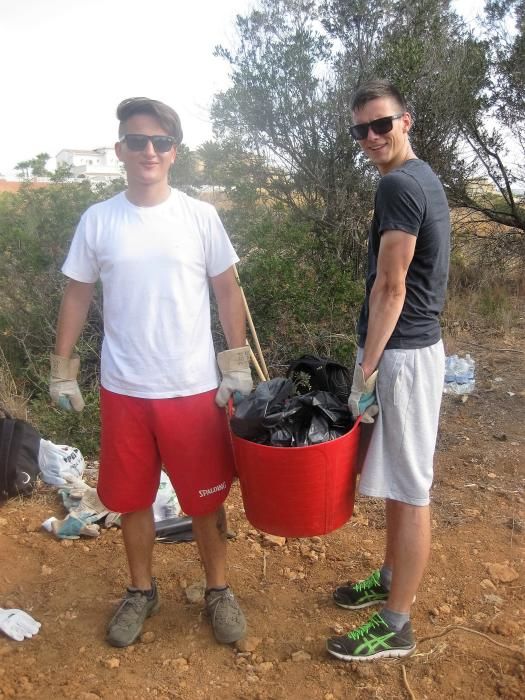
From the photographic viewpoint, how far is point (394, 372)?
7.02ft

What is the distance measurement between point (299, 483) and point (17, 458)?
2.28 meters

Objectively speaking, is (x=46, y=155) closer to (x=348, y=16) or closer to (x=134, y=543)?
(x=348, y=16)

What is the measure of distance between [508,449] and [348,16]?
5660 millimetres

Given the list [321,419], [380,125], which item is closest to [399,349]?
[321,419]

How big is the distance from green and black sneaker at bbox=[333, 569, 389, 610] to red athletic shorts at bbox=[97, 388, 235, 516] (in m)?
0.79

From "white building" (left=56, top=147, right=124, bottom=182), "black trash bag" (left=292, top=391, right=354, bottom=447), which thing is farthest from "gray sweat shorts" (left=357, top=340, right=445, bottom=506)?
"white building" (left=56, top=147, right=124, bottom=182)

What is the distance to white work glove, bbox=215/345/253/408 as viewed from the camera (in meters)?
2.34

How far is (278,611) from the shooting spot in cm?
268

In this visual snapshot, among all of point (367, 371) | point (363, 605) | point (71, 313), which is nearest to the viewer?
point (367, 371)

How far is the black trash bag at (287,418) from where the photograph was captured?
2.15 metres

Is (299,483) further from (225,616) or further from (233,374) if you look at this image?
(225,616)

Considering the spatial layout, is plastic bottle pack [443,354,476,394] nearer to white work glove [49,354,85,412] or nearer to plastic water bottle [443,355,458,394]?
plastic water bottle [443,355,458,394]

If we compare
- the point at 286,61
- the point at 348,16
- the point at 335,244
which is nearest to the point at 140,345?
the point at 335,244

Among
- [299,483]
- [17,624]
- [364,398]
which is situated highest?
[364,398]
